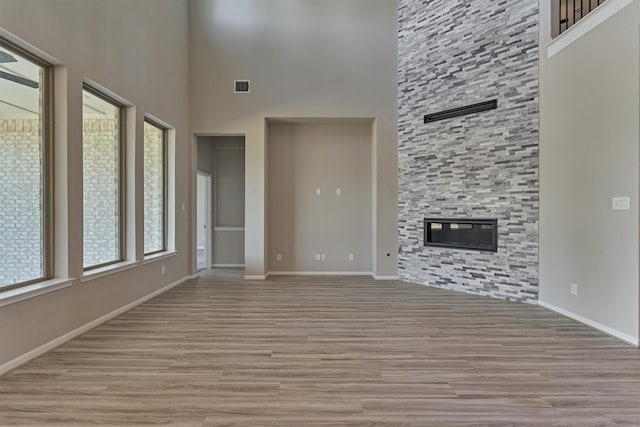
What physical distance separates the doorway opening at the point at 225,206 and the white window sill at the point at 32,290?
4451 millimetres

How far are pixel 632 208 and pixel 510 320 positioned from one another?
5.38ft

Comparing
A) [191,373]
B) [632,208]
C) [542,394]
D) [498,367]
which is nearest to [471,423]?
[542,394]

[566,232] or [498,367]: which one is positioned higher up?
[566,232]

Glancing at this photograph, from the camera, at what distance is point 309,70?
6.39 m

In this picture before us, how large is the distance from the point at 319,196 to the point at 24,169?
4.65 m

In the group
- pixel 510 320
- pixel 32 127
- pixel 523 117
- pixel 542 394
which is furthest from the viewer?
pixel 523 117

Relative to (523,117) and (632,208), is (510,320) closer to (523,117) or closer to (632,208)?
(632,208)

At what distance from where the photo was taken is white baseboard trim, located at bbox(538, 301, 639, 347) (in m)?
3.31

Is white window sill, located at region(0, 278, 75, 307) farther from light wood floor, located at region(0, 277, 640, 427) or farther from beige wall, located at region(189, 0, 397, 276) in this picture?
beige wall, located at region(189, 0, 397, 276)

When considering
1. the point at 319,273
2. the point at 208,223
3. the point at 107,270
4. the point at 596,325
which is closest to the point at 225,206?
the point at 208,223

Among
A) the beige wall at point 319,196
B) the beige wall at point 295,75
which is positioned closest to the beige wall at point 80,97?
the beige wall at point 295,75

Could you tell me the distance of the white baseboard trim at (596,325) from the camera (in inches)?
130

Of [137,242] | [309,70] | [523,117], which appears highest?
[309,70]

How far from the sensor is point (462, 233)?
18.3 feet
